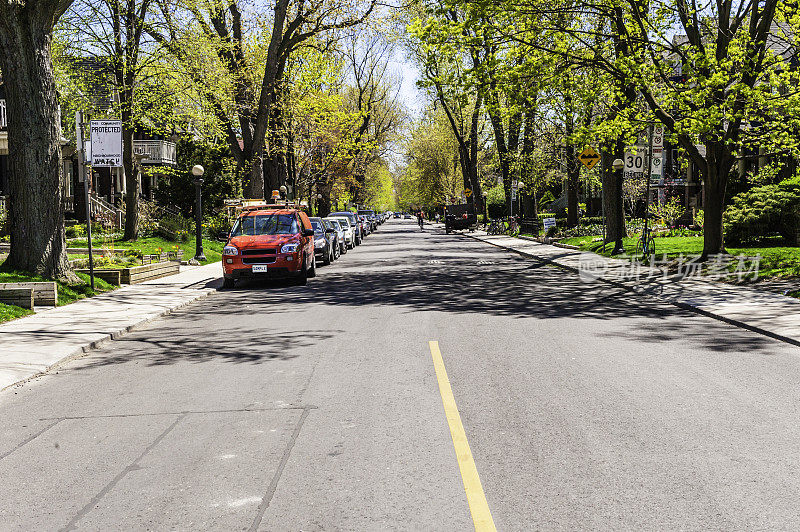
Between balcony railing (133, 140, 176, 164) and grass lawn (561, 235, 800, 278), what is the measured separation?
77.5 ft

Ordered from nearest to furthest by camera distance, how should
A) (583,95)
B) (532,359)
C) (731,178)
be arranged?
(532,359)
(583,95)
(731,178)

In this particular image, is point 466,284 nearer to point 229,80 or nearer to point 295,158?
point 229,80

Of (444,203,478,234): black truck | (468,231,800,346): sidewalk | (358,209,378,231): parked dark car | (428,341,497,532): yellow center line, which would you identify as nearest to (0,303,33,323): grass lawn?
(428,341,497,532): yellow center line

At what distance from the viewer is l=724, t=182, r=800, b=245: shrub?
2381 centimetres

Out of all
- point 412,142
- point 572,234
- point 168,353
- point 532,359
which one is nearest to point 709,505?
point 532,359

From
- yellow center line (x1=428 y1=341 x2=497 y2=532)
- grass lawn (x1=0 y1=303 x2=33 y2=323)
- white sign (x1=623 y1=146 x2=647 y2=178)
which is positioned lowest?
yellow center line (x1=428 y1=341 x2=497 y2=532)

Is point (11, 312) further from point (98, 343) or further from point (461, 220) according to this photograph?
point (461, 220)

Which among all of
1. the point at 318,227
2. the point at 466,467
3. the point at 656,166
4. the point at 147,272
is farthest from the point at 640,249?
the point at 466,467

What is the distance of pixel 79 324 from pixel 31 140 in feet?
18.3

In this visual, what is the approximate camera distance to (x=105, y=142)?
14.9 metres

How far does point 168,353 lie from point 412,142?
79007 mm

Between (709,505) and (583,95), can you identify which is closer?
(709,505)

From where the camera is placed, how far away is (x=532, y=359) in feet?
28.7

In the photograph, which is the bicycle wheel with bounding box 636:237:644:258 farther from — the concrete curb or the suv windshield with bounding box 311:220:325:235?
the concrete curb
